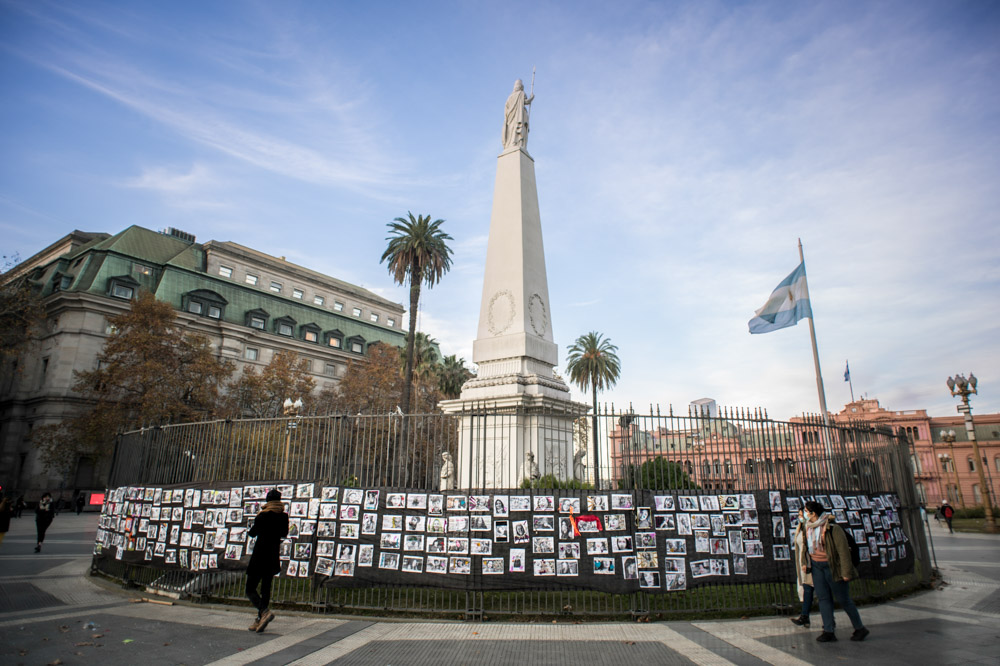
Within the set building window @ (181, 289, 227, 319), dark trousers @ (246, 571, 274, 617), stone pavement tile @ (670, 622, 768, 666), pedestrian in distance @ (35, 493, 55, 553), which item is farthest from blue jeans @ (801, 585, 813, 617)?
building window @ (181, 289, 227, 319)

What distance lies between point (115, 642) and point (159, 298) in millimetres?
49576

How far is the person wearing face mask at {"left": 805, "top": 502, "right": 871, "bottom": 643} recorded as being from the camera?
6893 mm

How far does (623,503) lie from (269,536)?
492cm

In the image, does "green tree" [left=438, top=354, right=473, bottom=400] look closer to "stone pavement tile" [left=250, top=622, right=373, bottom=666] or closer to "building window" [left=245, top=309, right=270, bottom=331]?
"building window" [left=245, top=309, right=270, bottom=331]

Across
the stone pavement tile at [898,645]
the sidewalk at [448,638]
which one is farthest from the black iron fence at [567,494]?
the stone pavement tile at [898,645]

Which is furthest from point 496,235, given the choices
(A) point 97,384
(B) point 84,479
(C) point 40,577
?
(B) point 84,479

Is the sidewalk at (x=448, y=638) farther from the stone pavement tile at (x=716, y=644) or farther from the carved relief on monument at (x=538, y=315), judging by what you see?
the carved relief on monument at (x=538, y=315)

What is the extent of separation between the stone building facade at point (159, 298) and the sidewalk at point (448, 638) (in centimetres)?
3153

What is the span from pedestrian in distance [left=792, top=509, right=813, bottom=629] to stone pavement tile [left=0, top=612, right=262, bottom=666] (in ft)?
23.8

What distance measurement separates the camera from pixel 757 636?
710cm

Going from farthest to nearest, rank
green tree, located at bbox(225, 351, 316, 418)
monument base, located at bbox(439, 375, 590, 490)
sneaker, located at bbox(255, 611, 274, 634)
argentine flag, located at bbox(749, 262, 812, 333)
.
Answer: green tree, located at bbox(225, 351, 316, 418)
argentine flag, located at bbox(749, 262, 812, 333)
monument base, located at bbox(439, 375, 590, 490)
sneaker, located at bbox(255, 611, 274, 634)

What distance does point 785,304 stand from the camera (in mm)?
16578

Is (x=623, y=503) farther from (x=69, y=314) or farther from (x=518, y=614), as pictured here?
(x=69, y=314)

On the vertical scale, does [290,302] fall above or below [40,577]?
above
